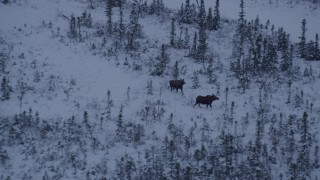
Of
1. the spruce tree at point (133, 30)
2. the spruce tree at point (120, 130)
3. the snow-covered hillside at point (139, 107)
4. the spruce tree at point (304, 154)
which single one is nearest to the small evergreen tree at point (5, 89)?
the snow-covered hillside at point (139, 107)

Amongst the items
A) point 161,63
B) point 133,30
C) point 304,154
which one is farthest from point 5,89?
point 304,154

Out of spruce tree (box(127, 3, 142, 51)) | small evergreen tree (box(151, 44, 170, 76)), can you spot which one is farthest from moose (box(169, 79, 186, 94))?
spruce tree (box(127, 3, 142, 51))

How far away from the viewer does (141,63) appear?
32000 millimetres

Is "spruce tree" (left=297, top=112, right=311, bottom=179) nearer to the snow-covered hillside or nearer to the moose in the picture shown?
the snow-covered hillside

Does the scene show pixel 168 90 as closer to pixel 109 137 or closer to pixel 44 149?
pixel 109 137

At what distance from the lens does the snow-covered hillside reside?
1850cm

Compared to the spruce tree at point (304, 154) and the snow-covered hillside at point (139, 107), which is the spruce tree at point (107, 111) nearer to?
the snow-covered hillside at point (139, 107)

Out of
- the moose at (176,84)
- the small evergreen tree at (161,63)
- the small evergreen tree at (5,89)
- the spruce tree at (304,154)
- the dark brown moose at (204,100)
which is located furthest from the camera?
the small evergreen tree at (161,63)

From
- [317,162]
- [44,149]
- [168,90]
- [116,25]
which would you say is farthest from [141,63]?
[317,162]

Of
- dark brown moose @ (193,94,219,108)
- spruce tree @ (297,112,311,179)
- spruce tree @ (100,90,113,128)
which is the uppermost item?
dark brown moose @ (193,94,219,108)

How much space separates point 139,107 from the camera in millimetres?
24594

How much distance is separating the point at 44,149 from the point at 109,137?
3.27 m

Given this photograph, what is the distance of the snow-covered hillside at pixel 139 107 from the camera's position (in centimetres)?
1850

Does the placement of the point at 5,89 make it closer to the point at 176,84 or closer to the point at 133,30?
the point at 176,84
